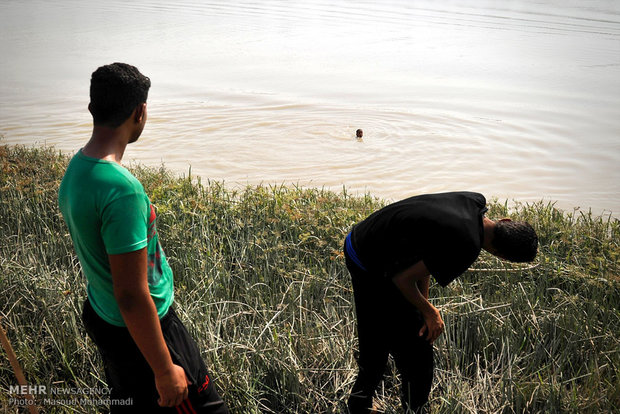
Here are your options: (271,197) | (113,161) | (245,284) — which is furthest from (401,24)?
(113,161)

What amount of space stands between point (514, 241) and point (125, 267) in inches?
72.2

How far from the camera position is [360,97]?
15078 mm

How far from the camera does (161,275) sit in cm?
218

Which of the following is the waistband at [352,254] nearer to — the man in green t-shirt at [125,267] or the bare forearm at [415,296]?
the bare forearm at [415,296]

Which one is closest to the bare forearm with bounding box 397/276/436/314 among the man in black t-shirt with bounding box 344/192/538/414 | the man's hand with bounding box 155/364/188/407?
the man in black t-shirt with bounding box 344/192/538/414

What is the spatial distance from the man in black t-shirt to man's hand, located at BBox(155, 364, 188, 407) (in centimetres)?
106

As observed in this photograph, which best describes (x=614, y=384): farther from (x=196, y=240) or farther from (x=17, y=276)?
(x=17, y=276)

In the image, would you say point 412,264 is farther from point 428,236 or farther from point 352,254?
point 352,254

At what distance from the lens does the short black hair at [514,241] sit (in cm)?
269

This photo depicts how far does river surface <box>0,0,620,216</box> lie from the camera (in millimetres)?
10305

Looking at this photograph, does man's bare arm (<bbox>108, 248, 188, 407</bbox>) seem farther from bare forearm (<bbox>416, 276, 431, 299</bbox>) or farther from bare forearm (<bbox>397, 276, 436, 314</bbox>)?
bare forearm (<bbox>416, 276, 431, 299</bbox>)

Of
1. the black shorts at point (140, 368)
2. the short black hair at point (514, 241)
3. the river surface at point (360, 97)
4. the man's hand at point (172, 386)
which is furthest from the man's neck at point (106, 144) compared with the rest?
the river surface at point (360, 97)

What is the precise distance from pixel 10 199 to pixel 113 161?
14.4ft

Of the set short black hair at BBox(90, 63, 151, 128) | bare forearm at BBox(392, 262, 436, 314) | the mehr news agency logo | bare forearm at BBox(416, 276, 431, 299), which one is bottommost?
the mehr news agency logo
